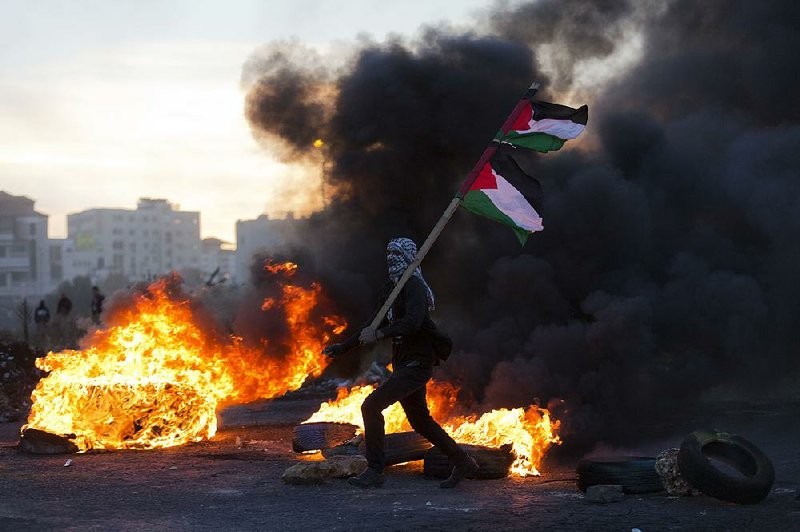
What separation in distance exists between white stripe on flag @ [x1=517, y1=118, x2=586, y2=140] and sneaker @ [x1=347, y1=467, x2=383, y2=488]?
11.2 feet

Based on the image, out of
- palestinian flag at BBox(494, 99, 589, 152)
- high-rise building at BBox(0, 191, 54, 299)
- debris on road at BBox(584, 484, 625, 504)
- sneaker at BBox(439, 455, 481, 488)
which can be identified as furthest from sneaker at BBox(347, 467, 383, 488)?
high-rise building at BBox(0, 191, 54, 299)

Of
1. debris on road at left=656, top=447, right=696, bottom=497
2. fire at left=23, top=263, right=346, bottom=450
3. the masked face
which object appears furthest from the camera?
fire at left=23, top=263, right=346, bottom=450

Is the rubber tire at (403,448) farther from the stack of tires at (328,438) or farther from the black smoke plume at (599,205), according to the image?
the black smoke plume at (599,205)

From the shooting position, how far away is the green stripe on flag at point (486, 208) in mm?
8289

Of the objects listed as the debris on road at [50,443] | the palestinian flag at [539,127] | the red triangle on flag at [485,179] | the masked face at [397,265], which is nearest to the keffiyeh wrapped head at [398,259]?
the masked face at [397,265]

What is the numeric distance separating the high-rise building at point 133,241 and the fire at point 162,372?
12281 centimetres

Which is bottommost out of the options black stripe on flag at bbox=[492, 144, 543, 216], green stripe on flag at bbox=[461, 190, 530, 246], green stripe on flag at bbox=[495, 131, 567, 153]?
green stripe on flag at bbox=[461, 190, 530, 246]

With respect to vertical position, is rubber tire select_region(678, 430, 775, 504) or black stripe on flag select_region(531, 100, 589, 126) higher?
black stripe on flag select_region(531, 100, 589, 126)

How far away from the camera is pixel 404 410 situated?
7609mm

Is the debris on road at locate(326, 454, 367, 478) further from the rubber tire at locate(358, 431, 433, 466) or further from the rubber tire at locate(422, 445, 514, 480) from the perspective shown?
the rubber tire at locate(422, 445, 514, 480)

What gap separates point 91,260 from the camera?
133875 millimetres

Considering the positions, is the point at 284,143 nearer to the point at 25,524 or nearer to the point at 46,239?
the point at 25,524

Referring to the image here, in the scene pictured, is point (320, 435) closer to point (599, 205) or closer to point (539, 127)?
point (539, 127)

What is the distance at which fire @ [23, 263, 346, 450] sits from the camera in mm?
10117
